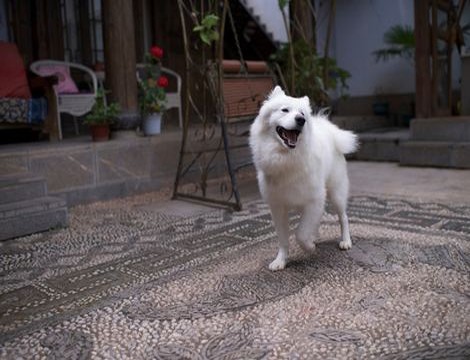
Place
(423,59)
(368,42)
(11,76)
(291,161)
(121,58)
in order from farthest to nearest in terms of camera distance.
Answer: (368,42) < (423,59) < (11,76) < (121,58) < (291,161)

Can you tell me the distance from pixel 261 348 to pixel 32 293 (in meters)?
1.39

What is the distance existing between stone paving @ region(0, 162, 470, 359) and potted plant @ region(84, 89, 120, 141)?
1.28m

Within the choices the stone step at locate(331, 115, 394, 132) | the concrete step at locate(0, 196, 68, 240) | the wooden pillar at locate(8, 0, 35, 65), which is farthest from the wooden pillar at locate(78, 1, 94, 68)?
the concrete step at locate(0, 196, 68, 240)

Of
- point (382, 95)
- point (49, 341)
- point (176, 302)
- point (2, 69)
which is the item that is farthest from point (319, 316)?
point (382, 95)

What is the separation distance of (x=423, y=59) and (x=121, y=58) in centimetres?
399

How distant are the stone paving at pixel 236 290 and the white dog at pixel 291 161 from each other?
291mm

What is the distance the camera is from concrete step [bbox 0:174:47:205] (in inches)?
159

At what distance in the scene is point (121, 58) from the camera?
17.5ft

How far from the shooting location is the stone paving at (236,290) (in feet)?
6.62

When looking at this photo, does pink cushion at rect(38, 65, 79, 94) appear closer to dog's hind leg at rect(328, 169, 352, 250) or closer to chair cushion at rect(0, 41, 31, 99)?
chair cushion at rect(0, 41, 31, 99)

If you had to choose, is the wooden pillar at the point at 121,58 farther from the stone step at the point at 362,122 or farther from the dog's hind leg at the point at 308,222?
the stone step at the point at 362,122

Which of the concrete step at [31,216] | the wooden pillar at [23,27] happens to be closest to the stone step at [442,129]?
the concrete step at [31,216]

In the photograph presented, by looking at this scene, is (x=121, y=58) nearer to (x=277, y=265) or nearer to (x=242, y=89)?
(x=242, y=89)

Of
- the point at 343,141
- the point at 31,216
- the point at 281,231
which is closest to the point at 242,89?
the point at 343,141
